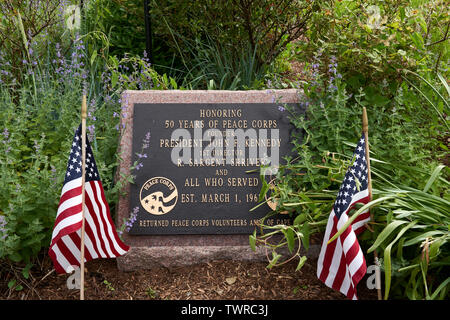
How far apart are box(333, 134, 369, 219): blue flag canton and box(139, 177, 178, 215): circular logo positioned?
4.29 feet

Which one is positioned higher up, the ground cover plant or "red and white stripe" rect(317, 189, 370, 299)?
the ground cover plant

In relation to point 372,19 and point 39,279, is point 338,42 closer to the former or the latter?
point 372,19

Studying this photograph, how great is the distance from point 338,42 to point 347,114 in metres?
0.61

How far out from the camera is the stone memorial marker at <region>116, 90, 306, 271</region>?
3.49m

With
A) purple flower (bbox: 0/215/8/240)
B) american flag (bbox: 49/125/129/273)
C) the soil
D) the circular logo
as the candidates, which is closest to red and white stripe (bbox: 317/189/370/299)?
the soil

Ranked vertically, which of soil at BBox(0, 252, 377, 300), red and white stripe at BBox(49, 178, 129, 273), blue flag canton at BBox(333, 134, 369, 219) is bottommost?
soil at BBox(0, 252, 377, 300)

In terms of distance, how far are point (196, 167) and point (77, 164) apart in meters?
1.06

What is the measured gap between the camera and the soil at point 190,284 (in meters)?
3.19

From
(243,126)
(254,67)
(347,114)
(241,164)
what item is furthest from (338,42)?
(254,67)

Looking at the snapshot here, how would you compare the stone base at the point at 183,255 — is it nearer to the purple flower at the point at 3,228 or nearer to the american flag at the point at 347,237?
the american flag at the point at 347,237

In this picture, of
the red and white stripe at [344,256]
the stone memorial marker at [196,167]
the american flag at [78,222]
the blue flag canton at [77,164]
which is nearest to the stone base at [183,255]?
the stone memorial marker at [196,167]

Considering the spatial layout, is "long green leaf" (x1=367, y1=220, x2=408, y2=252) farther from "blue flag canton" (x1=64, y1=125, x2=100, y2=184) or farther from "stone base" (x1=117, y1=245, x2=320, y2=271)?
"blue flag canton" (x1=64, y1=125, x2=100, y2=184)

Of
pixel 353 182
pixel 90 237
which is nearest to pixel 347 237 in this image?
pixel 353 182

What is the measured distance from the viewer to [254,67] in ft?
17.6
